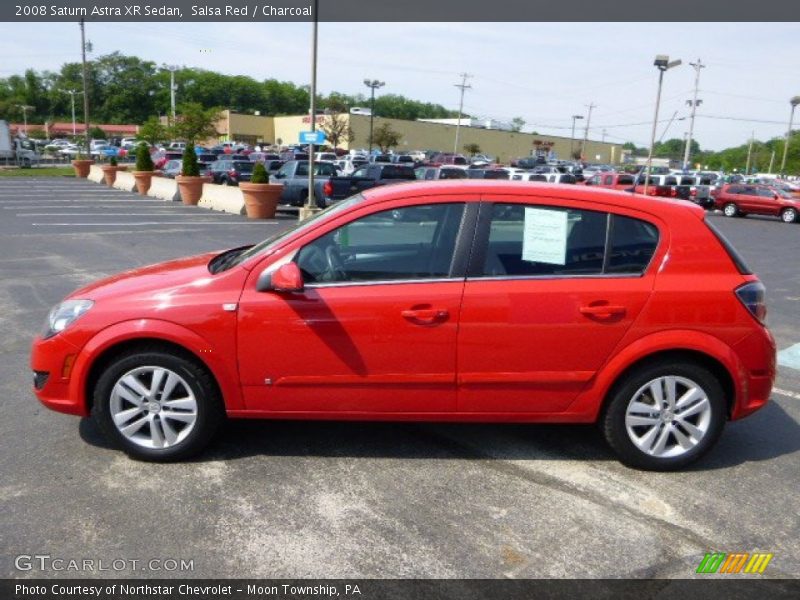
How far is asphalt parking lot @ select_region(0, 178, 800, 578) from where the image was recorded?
3.00 meters

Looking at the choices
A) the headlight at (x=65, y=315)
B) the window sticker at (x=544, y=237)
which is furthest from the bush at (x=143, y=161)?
the window sticker at (x=544, y=237)

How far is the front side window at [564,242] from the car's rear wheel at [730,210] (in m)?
28.8

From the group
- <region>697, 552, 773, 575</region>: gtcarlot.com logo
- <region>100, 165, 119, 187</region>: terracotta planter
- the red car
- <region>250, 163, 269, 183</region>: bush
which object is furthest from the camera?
<region>100, 165, 119, 187</region>: terracotta planter

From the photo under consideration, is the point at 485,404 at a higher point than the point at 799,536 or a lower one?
higher

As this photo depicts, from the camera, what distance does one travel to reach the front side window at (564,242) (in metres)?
3.76

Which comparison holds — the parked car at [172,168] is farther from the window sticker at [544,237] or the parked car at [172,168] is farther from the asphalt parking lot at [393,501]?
the window sticker at [544,237]

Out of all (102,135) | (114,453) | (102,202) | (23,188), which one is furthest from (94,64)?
(114,453)

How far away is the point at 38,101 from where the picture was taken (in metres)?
126

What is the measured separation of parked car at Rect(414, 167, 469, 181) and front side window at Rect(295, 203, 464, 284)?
866 inches

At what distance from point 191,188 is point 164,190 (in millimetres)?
3268

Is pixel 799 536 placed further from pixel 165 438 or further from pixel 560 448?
pixel 165 438

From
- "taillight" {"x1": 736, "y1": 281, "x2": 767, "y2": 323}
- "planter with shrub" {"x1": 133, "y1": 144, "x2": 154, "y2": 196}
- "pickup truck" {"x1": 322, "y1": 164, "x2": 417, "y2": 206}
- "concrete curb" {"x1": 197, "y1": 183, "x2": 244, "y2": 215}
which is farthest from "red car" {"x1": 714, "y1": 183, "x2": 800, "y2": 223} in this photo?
"taillight" {"x1": 736, "y1": 281, "x2": 767, "y2": 323}

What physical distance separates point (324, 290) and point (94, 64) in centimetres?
14137

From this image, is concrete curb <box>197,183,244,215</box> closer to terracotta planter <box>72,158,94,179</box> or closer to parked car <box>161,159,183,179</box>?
parked car <box>161,159,183,179</box>
